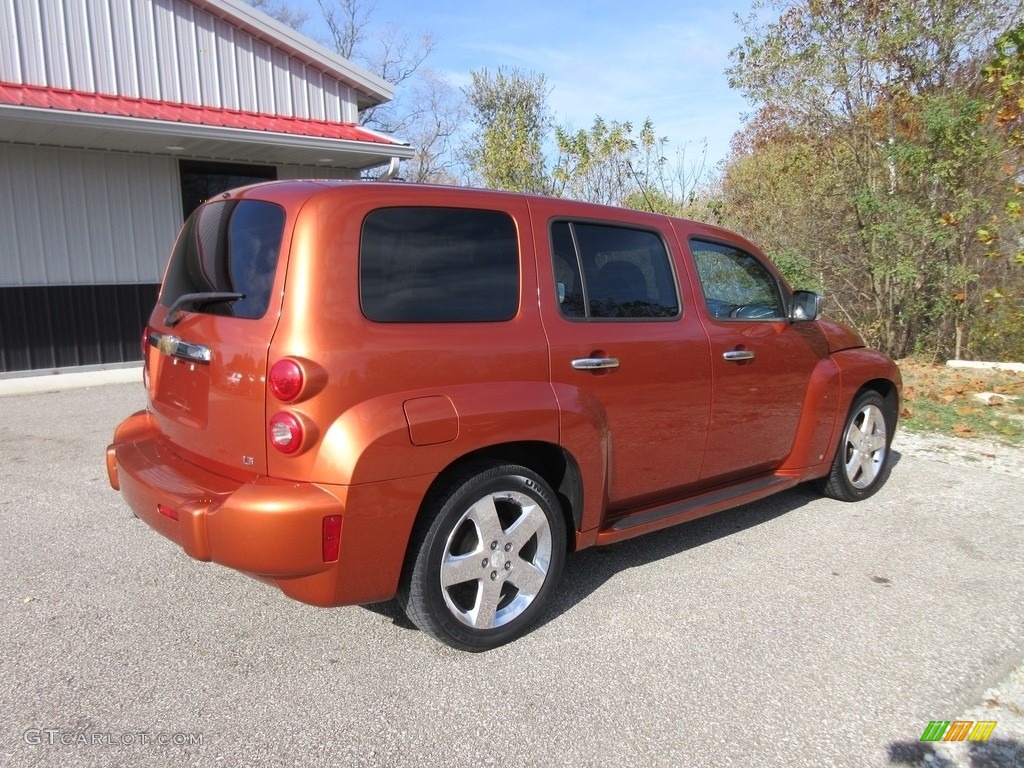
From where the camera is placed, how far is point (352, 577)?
8.70 feet

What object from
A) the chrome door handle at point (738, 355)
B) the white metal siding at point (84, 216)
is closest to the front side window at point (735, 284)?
the chrome door handle at point (738, 355)

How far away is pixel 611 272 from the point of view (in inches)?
140

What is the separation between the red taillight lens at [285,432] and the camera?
8.36 ft

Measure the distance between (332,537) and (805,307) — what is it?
3.15 meters

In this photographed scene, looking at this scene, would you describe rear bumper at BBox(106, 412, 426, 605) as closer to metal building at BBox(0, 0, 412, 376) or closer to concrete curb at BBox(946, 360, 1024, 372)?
metal building at BBox(0, 0, 412, 376)

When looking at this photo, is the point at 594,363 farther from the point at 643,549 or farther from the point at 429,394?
the point at 643,549

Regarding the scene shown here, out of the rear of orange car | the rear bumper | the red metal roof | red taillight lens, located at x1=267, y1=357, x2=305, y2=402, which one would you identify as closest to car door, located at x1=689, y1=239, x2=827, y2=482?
the rear bumper

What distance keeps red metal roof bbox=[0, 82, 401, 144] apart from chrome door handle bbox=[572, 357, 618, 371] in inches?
307

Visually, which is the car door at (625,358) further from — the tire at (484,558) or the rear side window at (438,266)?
the tire at (484,558)

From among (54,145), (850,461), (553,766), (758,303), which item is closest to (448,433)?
(553,766)

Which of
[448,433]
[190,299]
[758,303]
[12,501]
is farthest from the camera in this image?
[12,501]

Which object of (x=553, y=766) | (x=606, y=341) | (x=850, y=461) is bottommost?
(x=553, y=766)

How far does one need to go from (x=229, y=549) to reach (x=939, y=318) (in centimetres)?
1284

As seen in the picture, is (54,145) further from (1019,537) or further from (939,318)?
(939,318)
